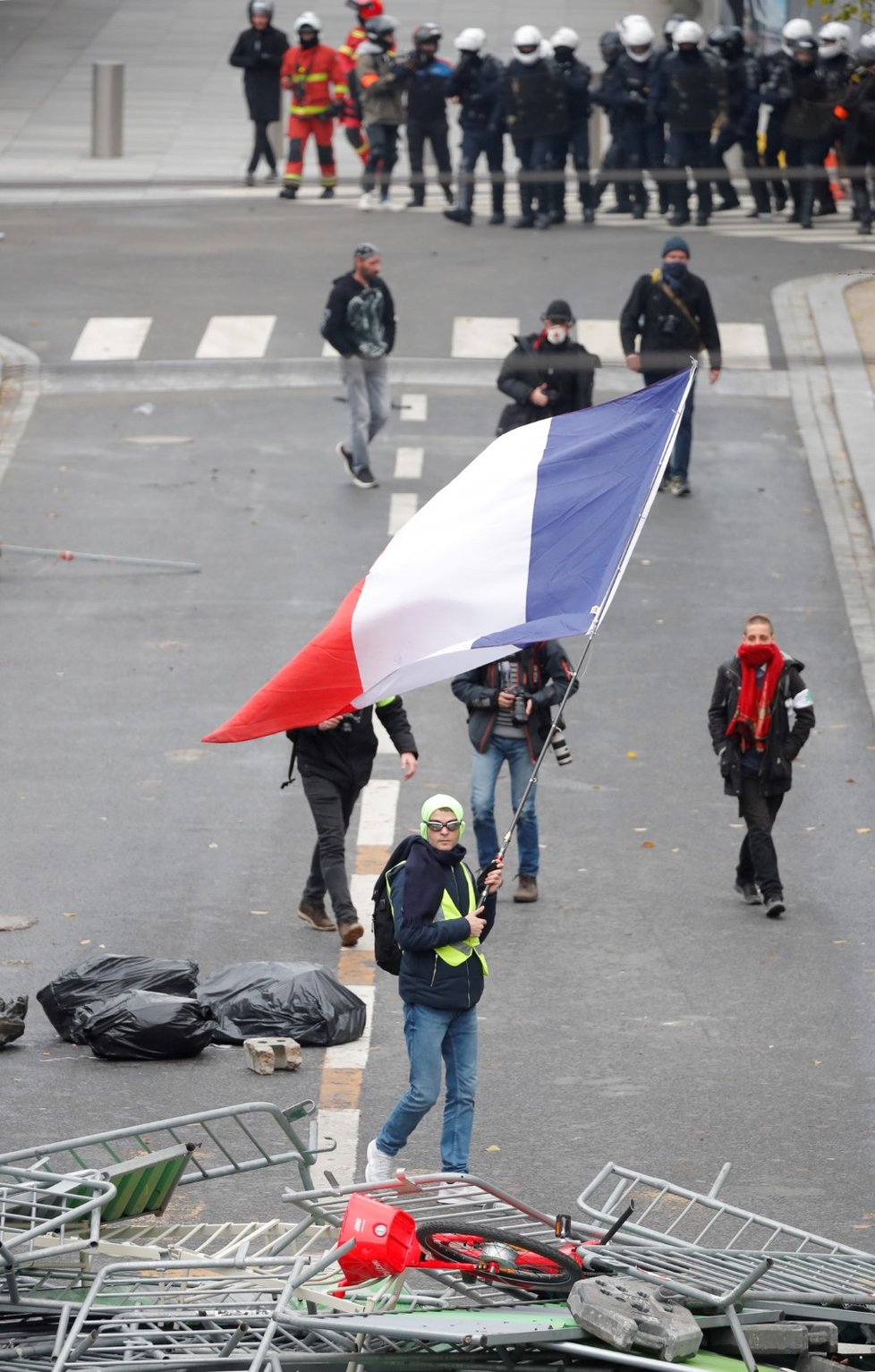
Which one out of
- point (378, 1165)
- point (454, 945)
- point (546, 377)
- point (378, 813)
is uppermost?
point (454, 945)

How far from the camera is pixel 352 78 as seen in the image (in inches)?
1204

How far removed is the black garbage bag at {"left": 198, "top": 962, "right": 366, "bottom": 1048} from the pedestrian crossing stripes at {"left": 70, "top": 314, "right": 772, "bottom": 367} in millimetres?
13093

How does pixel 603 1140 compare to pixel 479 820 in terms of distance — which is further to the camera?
pixel 479 820

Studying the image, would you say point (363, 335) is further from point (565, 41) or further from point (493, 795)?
point (565, 41)

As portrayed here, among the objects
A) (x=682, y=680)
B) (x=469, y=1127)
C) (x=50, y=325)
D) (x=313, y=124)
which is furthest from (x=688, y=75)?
(x=469, y=1127)

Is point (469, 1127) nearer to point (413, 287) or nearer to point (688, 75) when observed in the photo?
point (413, 287)

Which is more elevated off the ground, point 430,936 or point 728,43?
point 728,43

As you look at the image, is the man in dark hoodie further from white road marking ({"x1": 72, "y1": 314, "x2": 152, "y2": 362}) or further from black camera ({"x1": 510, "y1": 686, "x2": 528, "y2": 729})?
white road marking ({"x1": 72, "y1": 314, "x2": 152, "y2": 362})

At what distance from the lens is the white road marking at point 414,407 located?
2262cm

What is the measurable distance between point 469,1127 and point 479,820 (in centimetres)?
365

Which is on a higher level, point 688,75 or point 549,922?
point 688,75

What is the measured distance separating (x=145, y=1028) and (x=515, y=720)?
117 inches

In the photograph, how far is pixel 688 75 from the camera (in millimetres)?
28359

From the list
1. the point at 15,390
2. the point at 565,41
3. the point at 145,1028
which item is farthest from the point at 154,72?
the point at 145,1028
